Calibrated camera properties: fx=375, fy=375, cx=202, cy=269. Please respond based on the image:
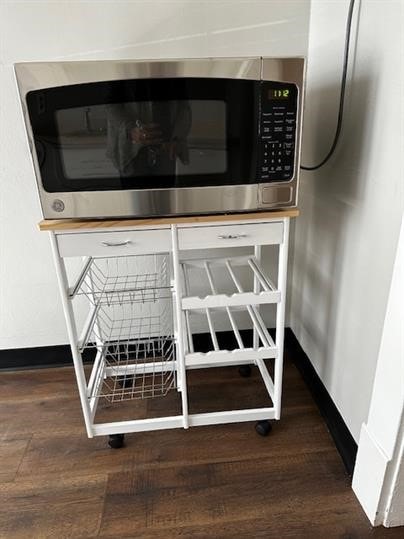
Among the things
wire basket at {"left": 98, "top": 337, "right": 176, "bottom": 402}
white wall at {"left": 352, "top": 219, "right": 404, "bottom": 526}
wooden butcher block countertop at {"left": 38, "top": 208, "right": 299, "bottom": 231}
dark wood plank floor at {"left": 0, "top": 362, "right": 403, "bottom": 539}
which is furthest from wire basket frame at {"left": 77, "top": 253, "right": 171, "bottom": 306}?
white wall at {"left": 352, "top": 219, "right": 404, "bottom": 526}

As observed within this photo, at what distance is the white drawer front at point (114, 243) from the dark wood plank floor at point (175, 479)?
70 centimetres

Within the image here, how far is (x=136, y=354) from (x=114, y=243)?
2.07ft

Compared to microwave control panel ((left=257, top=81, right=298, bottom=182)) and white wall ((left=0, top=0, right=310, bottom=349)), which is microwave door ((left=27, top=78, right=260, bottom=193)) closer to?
microwave control panel ((left=257, top=81, right=298, bottom=182))

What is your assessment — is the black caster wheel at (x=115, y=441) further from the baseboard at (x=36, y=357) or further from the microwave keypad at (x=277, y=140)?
the microwave keypad at (x=277, y=140)

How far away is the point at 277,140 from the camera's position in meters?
0.98

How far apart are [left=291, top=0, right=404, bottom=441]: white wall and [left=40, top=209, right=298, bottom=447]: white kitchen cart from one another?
202 mm

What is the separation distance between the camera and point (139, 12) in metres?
1.28

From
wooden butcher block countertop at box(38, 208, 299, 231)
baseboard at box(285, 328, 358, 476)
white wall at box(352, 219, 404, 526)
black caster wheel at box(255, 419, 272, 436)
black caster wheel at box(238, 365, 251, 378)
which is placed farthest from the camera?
black caster wheel at box(238, 365, 251, 378)

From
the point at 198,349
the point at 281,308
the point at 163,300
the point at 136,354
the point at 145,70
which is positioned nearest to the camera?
the point at 145,70

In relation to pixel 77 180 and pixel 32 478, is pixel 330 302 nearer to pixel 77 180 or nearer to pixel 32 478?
pixel 77 180

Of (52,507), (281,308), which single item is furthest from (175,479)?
(281,308)

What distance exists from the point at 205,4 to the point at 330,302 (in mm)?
1113

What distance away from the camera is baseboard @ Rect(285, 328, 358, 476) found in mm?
1179

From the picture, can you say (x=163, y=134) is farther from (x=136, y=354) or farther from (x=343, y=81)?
(x=136, y=354)
